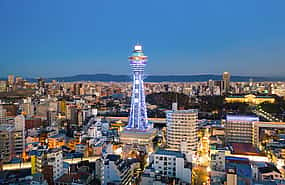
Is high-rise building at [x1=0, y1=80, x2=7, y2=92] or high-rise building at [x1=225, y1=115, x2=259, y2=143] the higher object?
high-rise building at [x1=0, y1=80, x2=7, y2=92]

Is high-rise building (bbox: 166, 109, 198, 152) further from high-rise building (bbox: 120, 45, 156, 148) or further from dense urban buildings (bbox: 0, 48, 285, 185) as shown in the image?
high-rise building (bbox: 120, 45, 156, 148)

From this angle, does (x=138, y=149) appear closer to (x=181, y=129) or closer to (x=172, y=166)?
(x=181, y=129)

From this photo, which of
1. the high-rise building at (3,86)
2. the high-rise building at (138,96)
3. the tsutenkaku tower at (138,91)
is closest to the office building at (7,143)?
the high-rise building at (138,96)

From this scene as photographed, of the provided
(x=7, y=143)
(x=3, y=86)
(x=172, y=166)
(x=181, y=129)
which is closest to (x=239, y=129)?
(x=181, y=129)

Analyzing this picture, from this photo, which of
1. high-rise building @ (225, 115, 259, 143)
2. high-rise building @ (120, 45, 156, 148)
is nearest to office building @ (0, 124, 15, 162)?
high-rise building @ (120, 45, 156, 148)

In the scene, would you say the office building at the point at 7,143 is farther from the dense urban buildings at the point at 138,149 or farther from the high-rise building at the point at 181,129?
the high-rise building at the point at 181,129
